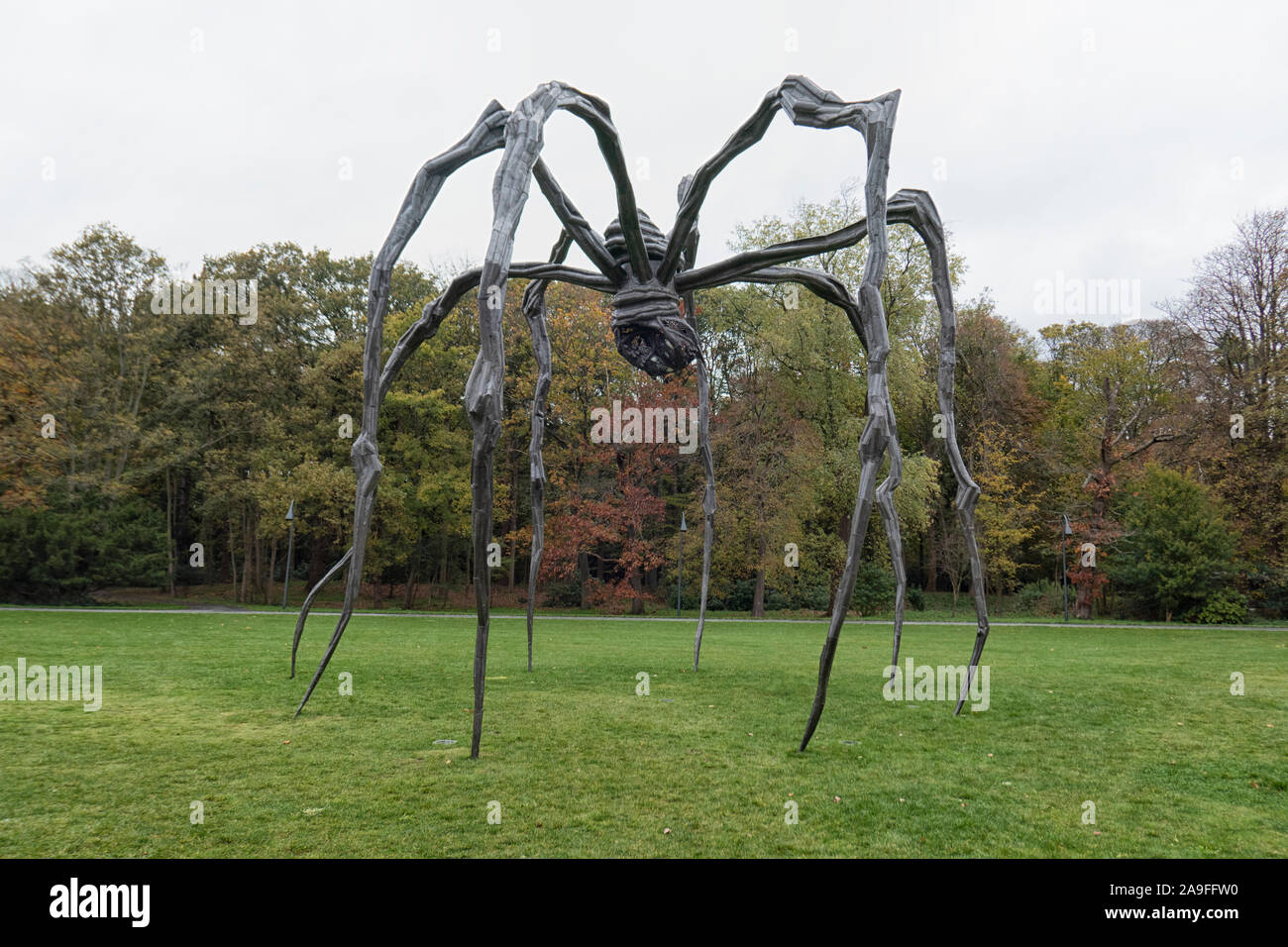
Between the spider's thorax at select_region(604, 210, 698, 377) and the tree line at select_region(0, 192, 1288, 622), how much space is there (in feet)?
65.0

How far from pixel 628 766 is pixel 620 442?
22.6m

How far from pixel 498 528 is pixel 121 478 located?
1428 centimetres

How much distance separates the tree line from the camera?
2503 centimetres

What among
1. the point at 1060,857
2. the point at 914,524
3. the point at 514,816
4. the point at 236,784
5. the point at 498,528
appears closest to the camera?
the point at 1060,857

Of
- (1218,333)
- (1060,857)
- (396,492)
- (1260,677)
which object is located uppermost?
(1218,333)

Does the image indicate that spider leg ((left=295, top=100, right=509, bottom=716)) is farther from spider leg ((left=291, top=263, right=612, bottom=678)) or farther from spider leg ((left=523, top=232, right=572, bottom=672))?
spider leg ((left=523, top=232, right=572, bottom=672))

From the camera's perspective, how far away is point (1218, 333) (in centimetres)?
2947

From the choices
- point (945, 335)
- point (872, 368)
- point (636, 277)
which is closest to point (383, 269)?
point (636, 277)

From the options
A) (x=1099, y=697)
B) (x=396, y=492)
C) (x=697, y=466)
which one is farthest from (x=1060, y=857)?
(x=697, y=466)

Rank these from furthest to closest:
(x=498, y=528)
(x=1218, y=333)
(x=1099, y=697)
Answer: (x=498, y=528) → (x=1218, y=333) → (x=1099, y=697)

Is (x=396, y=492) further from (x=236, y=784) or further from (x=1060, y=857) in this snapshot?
(x=1060, y=857)

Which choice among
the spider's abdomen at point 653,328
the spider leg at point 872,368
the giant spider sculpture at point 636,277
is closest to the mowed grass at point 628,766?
the giant spider sculpture at point 636,277

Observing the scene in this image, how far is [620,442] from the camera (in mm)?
27484

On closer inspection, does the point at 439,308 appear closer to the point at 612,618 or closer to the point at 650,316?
the point at 650,316
